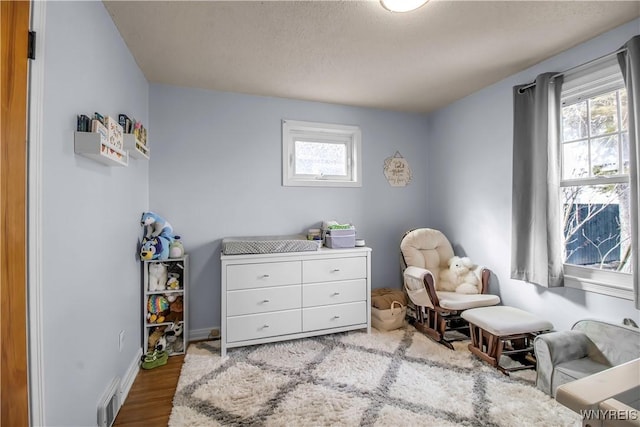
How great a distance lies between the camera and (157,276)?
2426 mm

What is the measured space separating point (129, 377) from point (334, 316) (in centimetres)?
163

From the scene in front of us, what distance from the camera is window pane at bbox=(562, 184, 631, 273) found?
1.99 metres

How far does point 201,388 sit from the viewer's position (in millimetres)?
1982

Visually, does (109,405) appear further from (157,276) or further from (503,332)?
(503,332)

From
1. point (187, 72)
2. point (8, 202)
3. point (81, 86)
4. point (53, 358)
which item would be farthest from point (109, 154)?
point (187, 72)

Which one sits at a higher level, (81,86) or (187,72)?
(187,72)

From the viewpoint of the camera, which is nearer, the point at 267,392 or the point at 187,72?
the point at 267,392

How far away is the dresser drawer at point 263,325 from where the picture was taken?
2471mm

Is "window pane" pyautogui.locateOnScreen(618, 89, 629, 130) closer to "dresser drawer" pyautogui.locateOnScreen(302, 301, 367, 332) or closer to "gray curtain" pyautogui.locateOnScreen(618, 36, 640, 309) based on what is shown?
"gray curtain" pyautogui.locateOnScreen(618, 36, 640, 309)

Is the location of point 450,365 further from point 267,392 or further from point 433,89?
point 433,89

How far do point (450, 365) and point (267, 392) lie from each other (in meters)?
1.38

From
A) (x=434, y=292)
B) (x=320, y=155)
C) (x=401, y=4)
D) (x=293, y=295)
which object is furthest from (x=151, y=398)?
(x=401, y=4)

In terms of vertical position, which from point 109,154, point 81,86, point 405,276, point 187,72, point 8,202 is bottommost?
point 405,276

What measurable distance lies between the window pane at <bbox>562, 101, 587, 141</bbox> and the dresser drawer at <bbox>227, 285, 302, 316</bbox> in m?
2.50
